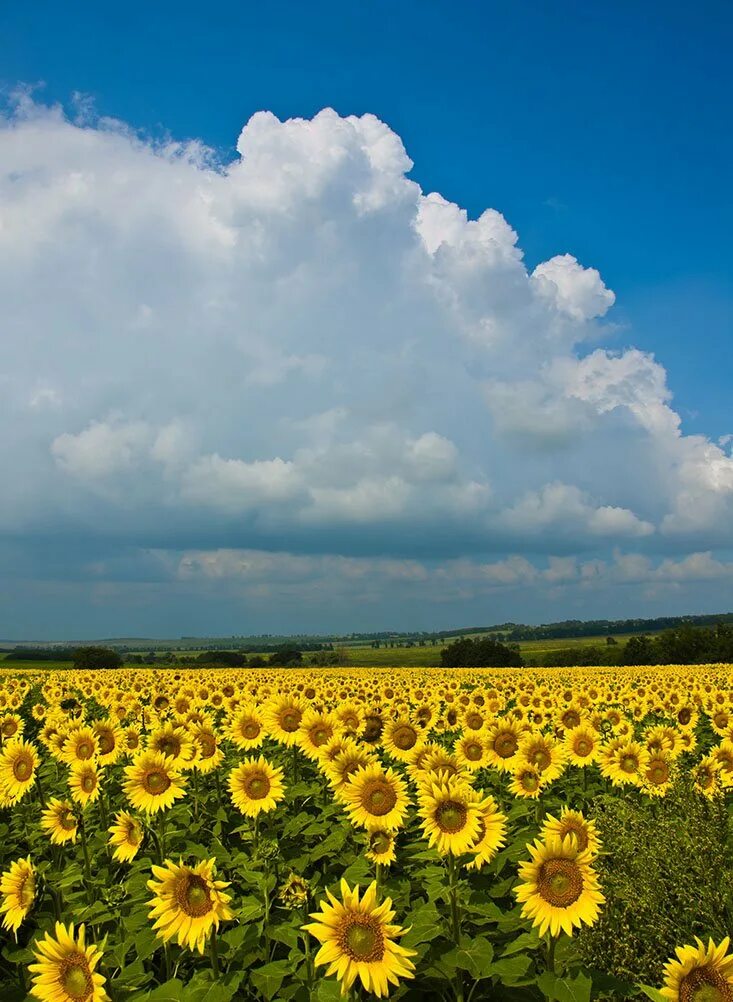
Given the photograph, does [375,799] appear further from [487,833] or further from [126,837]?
[126,837]

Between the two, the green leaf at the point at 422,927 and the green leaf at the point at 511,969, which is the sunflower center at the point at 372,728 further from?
the green leaf at the point at 511,969

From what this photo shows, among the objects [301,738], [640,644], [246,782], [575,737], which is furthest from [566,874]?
[640,644]

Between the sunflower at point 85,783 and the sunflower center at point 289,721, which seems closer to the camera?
the sunflower at point 85,783

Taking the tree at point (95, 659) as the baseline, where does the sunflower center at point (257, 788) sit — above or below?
above

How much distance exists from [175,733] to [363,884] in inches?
124

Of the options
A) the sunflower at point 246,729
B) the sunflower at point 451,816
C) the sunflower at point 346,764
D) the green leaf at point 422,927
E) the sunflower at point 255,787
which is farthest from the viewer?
the sunflower at point 246,729

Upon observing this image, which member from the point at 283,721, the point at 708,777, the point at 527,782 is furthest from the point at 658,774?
the point at 283,721

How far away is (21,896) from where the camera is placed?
517 centimetres

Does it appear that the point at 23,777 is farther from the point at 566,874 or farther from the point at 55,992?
the point at 566,874

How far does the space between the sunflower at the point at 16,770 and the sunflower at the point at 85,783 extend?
758mm

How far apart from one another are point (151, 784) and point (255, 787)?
40.7 inches

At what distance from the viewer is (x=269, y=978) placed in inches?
175

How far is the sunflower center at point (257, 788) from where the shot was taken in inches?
277

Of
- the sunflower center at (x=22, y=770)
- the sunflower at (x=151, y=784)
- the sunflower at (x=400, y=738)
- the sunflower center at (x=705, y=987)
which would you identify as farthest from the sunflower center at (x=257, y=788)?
the sunflower center at (x=705, y=987)
